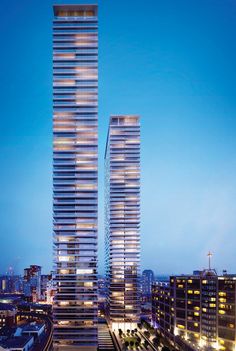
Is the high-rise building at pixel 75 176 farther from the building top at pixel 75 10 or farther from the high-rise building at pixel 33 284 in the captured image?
the high-rise building at pixel 33 284

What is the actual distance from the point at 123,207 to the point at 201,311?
101 feet

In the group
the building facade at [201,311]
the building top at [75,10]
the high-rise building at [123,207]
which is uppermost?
the building top at [75,10]

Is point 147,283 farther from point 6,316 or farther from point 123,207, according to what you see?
point 123,207

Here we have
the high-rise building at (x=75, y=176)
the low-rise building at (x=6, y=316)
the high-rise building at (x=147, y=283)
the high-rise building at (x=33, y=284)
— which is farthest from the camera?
the high-rise building at (x=147, y=283)

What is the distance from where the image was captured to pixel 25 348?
61.3m

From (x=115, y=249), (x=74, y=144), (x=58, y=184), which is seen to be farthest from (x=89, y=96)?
(x=115, y=249)

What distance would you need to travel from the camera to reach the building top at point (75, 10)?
63.9 meters

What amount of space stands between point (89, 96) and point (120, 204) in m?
33.2

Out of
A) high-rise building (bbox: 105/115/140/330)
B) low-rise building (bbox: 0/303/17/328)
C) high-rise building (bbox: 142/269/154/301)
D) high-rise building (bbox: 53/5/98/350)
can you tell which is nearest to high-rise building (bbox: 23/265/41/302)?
low-rise building (bbox: 0/303/17/328)

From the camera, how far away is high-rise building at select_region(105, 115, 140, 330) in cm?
8631

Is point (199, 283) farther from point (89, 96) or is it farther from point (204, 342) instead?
point (89, 96)

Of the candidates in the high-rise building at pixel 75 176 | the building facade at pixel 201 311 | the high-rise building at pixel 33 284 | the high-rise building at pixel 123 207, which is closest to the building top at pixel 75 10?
the high-rise building at pixel 75 176

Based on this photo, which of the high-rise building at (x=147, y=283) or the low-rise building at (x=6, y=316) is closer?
the low-rise building at (x=6, y=316)

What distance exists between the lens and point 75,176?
201 feet
